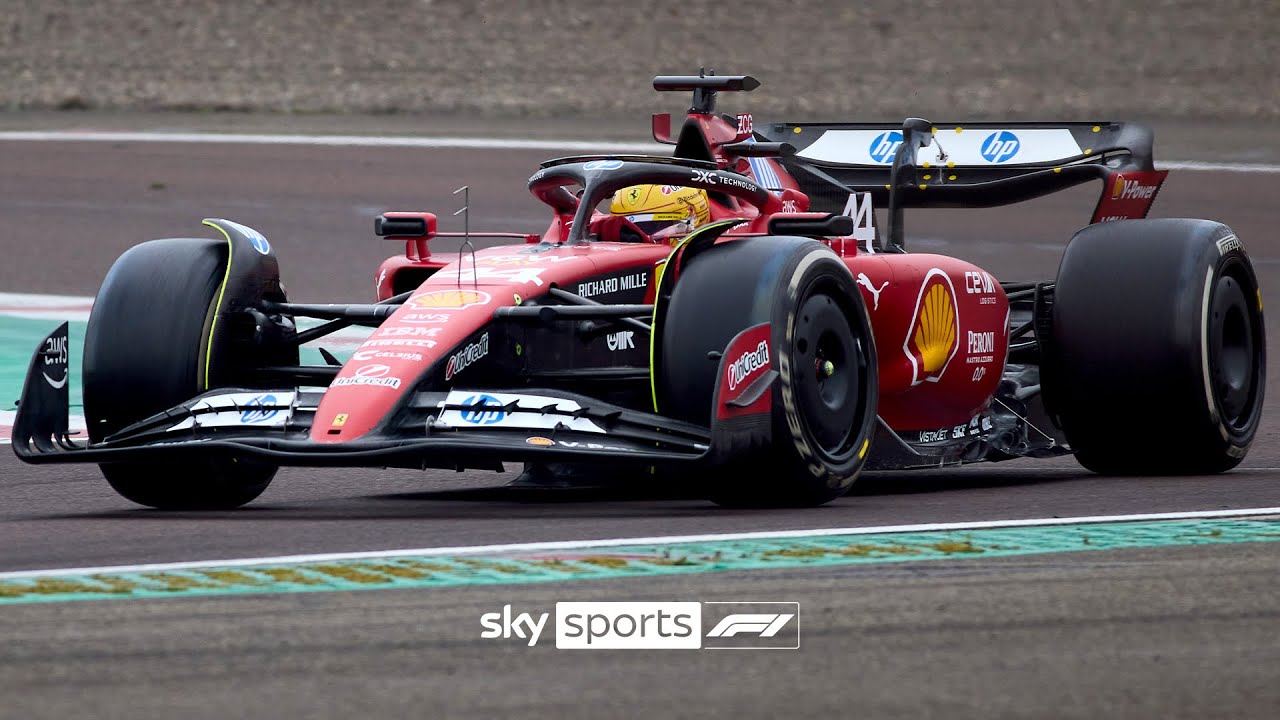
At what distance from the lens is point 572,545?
641 cm

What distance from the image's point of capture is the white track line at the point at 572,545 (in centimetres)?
608

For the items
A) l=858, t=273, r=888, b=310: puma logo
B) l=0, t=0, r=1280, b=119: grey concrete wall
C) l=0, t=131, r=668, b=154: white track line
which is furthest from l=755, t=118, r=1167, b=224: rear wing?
l=0, t=0, r=1280, b=119: grey concrete wall

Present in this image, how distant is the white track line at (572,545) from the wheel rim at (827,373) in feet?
2.70

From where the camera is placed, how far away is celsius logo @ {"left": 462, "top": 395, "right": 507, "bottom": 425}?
7262 millimetres

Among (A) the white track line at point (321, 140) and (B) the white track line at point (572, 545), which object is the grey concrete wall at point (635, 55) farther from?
(B) the white track line at point (572, 545)

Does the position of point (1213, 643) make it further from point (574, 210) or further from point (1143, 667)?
point (574, 210)

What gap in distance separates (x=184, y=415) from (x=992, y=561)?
10.2 ft

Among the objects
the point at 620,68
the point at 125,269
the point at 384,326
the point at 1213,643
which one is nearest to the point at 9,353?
the point at 125,269

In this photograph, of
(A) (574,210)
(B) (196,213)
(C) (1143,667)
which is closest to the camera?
(C) (1143,667)

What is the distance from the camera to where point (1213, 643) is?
191 inches

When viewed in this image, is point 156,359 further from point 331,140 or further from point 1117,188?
point 331,140

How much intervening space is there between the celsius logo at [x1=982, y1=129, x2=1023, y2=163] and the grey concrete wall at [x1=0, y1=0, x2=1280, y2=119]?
64.6ft

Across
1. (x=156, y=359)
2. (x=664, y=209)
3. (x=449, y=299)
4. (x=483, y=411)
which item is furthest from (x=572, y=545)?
(x=664, y=209)

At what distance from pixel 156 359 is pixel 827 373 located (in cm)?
247
